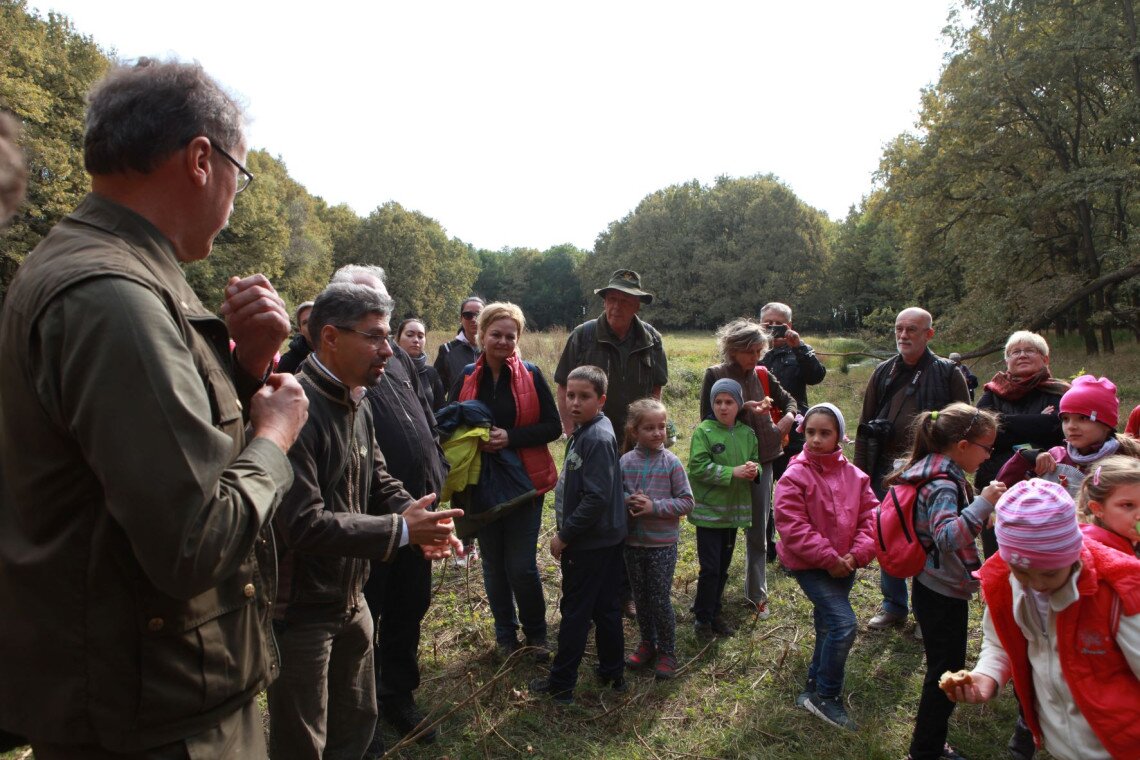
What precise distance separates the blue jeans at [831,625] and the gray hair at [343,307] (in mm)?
2863

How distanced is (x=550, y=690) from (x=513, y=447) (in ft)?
4.74

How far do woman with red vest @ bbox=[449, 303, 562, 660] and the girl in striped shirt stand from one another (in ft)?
1.85

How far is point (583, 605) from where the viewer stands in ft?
13.4

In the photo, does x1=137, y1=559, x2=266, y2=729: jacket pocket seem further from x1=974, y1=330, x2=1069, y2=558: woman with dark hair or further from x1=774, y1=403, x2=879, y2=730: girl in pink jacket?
x1=974, y1=330, x2=1069, y2=558: woman with dark hair

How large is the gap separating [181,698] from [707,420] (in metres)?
4.17

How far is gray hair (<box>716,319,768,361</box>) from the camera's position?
209 inches

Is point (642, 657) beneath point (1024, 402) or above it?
beneath

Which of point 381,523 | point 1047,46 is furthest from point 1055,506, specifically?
point 1047,46

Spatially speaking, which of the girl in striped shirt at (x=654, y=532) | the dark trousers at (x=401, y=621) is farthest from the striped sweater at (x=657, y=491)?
the dark trousers at (x=401, y=621)

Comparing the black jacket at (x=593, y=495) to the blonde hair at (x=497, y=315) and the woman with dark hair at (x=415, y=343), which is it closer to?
the blonde hair at (x=497, y=315)

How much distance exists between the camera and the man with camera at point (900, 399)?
511cm

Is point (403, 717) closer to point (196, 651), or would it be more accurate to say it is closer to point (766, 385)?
point (196, 651)

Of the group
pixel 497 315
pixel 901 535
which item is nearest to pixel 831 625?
pixel 901 535

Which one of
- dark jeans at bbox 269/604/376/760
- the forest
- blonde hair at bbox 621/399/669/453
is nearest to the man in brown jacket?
dark jeans at bbox 269/604/376/760
